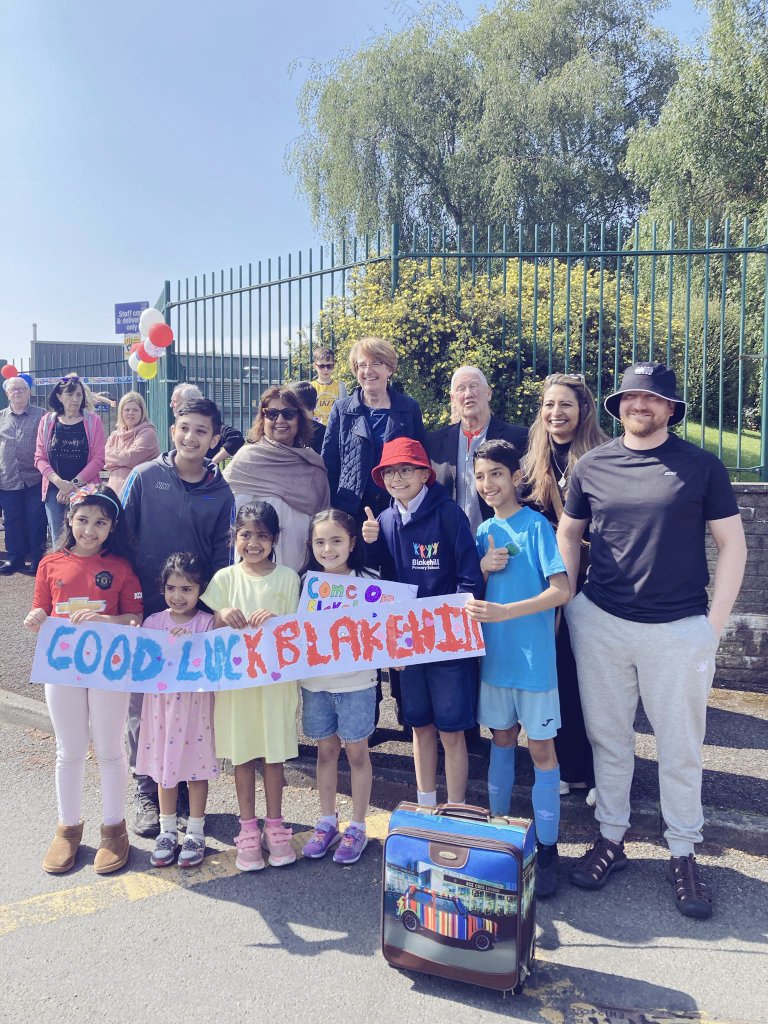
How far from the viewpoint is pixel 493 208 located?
799 inches

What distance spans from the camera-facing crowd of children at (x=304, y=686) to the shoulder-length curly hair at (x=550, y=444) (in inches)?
16.0

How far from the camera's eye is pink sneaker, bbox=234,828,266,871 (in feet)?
11.4

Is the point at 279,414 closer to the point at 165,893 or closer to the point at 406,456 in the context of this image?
the point at 406,456

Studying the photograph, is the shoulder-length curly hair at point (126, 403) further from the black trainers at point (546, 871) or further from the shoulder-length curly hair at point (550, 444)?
the black trainers at point (546, 871)

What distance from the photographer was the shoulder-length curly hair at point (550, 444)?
3.89 meters

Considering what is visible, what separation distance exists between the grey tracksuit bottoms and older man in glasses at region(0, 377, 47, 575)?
7.03 meters

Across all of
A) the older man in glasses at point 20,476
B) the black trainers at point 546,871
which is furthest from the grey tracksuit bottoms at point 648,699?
the older man in glasses at point 20,476

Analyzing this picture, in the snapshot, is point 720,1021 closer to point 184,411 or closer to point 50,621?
point 50,621

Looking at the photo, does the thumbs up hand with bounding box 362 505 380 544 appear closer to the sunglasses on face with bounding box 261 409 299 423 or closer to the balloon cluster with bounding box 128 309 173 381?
the sunglasses on face with bounding box 261 409 299 423

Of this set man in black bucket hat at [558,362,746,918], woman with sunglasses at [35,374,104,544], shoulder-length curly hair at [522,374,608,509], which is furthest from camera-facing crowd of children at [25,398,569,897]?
woman with sunglasses at [35,374,104,544]

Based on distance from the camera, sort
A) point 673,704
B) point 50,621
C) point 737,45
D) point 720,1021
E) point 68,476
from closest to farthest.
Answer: point 720,1021 < point 673,704 < point 50,621 < point 68,476 < point 737,45

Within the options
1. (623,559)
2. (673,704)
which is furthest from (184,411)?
(673,704)

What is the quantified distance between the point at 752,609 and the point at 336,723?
363 cm

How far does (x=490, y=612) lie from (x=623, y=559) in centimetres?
59
